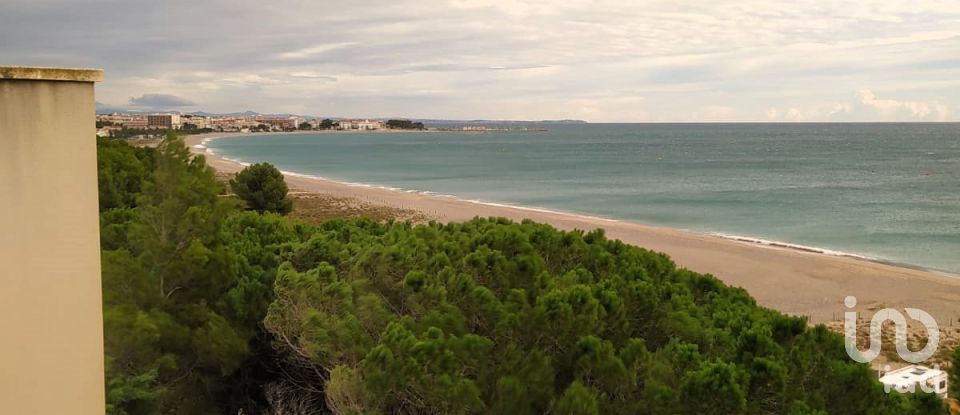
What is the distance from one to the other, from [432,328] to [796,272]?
71.1 ft

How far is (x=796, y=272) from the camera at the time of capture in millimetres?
25422

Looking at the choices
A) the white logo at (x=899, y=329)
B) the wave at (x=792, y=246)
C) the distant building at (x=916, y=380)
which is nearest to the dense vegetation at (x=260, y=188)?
the wave at (x=792, y=246)

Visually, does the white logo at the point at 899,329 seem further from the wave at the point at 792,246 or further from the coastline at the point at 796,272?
the wave at the point at 792,246

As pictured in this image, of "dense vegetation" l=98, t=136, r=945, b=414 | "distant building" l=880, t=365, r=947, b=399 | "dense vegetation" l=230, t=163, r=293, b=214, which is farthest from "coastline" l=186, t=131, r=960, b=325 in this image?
"dense vegetation" l=98, t=136, r=945, b=414

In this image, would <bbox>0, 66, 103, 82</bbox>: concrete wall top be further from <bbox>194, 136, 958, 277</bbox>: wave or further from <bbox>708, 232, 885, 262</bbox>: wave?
<bbox>708, 232, 885, 262</bbox>: wave

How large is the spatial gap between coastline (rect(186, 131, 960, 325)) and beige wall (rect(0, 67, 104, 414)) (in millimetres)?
18282

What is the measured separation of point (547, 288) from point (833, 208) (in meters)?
39.5

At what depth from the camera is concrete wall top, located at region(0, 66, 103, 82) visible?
13.6ft

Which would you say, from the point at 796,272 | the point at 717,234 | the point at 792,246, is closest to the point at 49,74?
the point at 796,272

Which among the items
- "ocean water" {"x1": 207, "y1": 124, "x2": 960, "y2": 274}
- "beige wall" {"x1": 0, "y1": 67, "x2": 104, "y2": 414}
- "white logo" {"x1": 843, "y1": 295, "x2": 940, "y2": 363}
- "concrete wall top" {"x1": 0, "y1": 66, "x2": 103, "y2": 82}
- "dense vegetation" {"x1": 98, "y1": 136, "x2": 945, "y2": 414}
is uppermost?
"concrete wall top" {"x1": 0, "y1": 66, "x2": 103, "y2": 82}

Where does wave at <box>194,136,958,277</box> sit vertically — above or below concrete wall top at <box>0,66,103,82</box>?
below

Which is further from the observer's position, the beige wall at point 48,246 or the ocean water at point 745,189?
the ocean water at point 745,189

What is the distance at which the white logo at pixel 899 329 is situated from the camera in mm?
15507

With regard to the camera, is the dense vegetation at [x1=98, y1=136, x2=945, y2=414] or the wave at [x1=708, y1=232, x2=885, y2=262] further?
the wave at [x1=708, y1=232, x2=885, y2=262]
